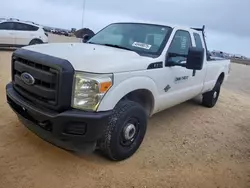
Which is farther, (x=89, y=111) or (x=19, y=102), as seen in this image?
(x=19, y=102)

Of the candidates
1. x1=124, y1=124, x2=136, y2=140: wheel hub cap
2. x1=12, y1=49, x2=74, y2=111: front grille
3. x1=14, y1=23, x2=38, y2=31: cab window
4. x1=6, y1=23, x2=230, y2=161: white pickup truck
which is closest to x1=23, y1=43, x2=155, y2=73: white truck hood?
x1=6, y1=23, x2=230, y2=161: white pickup truck

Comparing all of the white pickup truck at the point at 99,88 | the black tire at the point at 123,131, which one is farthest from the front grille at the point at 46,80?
the black tire at the point at 123,131

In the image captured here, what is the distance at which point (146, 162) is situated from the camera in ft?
12.5

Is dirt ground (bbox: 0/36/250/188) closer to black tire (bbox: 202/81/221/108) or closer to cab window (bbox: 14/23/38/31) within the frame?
black tire (bbox: 202/81/221/108)

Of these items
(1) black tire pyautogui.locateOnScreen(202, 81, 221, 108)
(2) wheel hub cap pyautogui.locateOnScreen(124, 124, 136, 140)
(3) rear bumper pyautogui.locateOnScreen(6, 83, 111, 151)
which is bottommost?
(1) black tire pyautogui.locateOnScreen(202, 81, 221, 108)

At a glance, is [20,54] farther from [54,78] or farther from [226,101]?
[226,101]

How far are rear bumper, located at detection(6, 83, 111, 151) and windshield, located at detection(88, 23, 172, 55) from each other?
1.56 metres

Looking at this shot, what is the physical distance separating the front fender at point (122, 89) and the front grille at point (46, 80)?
0.42 m

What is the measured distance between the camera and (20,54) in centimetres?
361

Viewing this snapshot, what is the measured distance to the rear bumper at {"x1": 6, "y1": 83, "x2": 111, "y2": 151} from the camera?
3.05 meters

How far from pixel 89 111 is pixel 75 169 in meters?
0.83

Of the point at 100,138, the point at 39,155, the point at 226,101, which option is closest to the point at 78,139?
the point at 100,138

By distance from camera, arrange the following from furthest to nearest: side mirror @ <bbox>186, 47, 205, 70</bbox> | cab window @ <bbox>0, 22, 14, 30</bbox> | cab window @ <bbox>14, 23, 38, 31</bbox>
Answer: cab window @ <bbox>14, 23, 38, 31</bbox> < cab window @ <bbox>0, 22, 14, 30</bbox> < side mirror @ <bbox>186, 47, 205, 70</bbox>

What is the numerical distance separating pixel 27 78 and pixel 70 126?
2.88 ft
